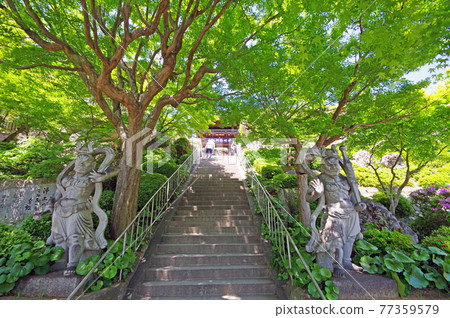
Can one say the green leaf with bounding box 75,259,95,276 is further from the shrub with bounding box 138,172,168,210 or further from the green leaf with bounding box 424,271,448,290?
the green leaf with bounding box 424,271,448,290

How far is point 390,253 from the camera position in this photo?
3.11 metres

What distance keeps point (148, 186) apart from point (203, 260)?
129 inches

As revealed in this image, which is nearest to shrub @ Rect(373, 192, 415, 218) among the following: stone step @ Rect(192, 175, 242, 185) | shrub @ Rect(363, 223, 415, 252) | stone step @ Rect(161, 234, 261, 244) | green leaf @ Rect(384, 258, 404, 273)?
shrub @ Rect(363, 223, 415, 252)

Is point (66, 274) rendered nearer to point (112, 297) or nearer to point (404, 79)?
point (112, 297)

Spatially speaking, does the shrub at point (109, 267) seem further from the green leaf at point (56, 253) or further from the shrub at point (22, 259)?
the shrub at point (22, 259)

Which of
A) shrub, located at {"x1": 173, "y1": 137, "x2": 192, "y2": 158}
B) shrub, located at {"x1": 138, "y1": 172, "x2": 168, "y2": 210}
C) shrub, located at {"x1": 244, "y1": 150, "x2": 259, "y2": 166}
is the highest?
shrub, located at {"x1": 173, "y1": 137, "x2": 192, "y2": 158}

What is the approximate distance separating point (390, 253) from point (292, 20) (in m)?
5.64

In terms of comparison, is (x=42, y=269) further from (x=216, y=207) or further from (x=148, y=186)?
(x=216, y=207)

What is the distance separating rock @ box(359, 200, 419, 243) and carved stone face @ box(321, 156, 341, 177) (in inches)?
197

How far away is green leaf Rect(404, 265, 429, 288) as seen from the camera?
8.93ft

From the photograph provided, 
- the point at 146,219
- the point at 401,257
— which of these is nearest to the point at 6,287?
the point at 146,219

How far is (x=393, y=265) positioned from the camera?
2.90 m

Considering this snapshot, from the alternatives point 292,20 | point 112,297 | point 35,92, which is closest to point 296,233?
point 112,297

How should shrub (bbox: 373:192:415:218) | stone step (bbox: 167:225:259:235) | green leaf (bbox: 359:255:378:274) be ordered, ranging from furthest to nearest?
1. shrub (bbox: 373:192:415:218)
2. stone step (bbox: 167:225:259:235)
3. green leaf (bbox: 359:255:378:274)
